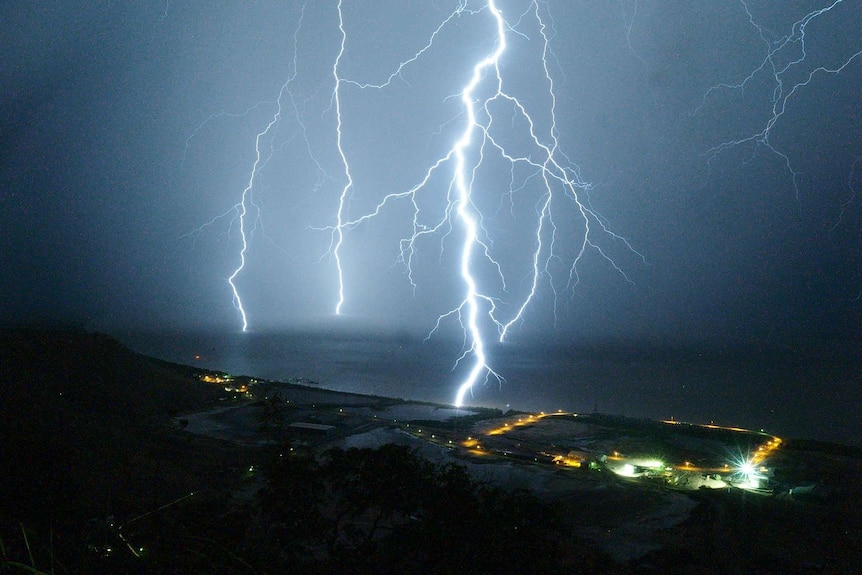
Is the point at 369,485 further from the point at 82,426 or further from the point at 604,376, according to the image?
the point at 604,376

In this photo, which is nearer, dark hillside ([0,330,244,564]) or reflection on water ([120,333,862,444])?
dark hillside ([0,330,244,564])

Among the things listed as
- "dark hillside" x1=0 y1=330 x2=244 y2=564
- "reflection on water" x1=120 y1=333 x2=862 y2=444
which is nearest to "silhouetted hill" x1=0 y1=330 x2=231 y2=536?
"dark hillside" x1=0 y1=330 x2=244 y2=564

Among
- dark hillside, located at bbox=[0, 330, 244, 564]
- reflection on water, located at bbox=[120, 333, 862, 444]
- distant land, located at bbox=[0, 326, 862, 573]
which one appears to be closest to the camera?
distant land, located at bbox=[0, 326, 862, 573]

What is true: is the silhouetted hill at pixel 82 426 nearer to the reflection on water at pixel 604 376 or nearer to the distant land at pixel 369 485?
the distant land at pixel 369 485

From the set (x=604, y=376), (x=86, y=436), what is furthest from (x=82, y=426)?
(x=604, y=376)

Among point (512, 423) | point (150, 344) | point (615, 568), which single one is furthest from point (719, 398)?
point (150, 344)

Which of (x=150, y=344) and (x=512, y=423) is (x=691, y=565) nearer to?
(x=512, y=423)

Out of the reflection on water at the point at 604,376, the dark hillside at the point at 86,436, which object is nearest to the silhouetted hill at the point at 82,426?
the dark hillside at the point at 86,436

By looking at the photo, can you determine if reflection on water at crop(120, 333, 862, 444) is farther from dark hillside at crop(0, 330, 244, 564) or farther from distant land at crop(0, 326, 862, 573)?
dark hillside at crop(0, 330, 244, 564)
